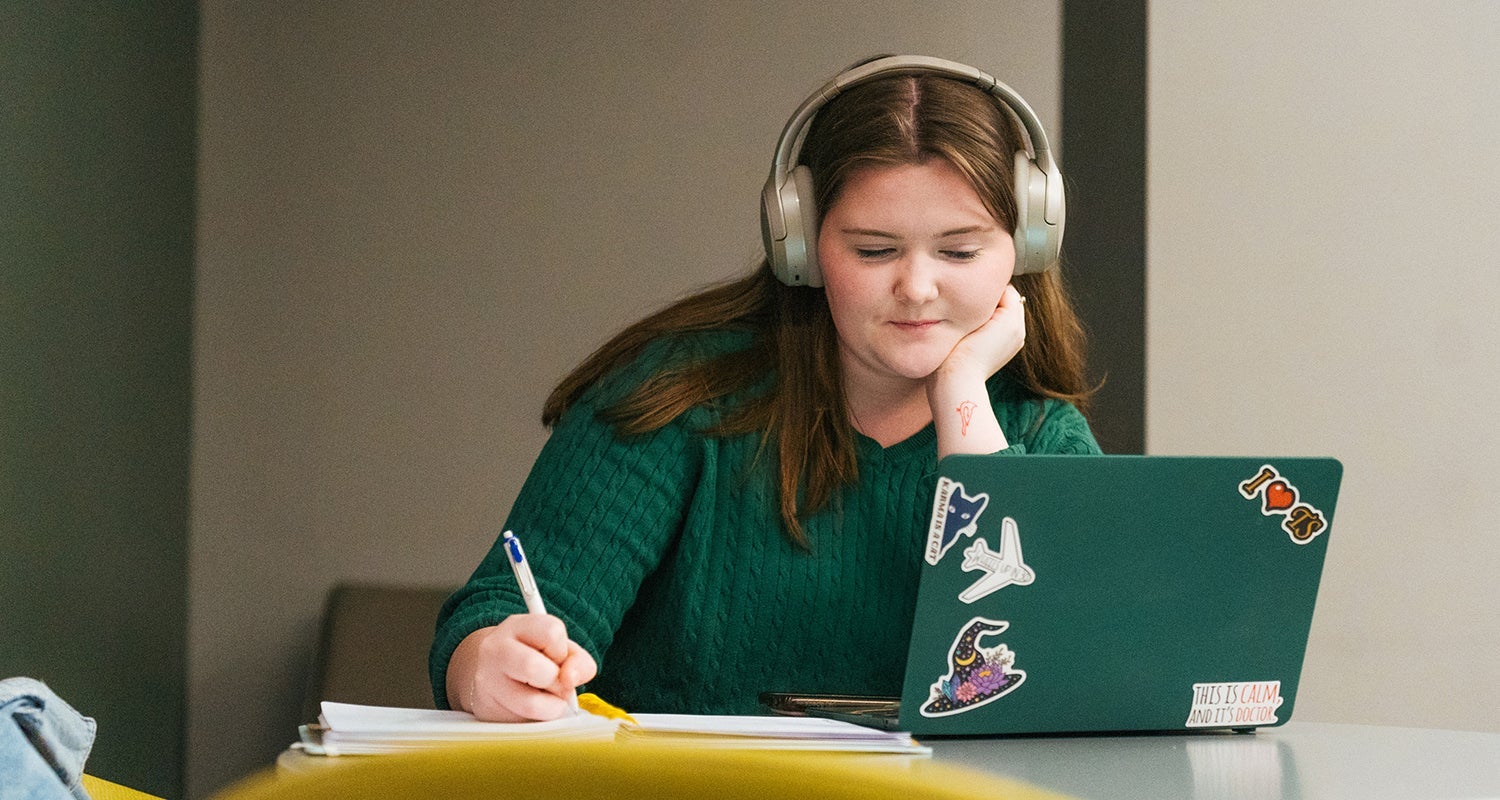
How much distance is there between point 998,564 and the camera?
3.07 feet

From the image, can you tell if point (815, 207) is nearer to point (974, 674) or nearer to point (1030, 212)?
point (1030, 212)

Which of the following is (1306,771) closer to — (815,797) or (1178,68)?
(815,797)

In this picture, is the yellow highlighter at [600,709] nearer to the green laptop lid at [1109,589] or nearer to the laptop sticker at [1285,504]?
the green laptop lid at [1109,589]

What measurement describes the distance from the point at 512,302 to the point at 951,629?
6.98ft

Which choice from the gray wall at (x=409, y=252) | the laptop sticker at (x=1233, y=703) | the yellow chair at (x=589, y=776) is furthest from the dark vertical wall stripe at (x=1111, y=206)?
the yellow chair at (x=589, y=776)

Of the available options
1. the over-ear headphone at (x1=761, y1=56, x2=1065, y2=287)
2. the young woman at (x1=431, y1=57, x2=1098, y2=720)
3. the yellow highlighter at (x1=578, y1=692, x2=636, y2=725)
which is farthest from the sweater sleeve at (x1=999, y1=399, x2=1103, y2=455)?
the yellow highlighter at (x1=578, y1=692, x2=636, y2=725)

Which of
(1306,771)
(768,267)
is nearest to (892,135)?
(768,267)

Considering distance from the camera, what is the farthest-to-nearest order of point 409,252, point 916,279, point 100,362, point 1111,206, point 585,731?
1. point 409,252
2. point 1111,206
3. point 100,362
4. point 916,279
5. point 585,731

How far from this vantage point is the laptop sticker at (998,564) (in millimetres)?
930

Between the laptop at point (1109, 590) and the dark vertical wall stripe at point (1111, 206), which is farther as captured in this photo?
the dark vertical wall stripe at point (1111, 206)

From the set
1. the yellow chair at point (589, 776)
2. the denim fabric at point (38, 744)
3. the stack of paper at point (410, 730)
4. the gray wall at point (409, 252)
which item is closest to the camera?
the yellow chair at point (589, 776)

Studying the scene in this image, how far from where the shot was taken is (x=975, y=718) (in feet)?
3.22

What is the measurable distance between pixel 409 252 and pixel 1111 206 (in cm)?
137

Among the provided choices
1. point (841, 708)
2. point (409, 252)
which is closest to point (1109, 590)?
point (841, 708)
